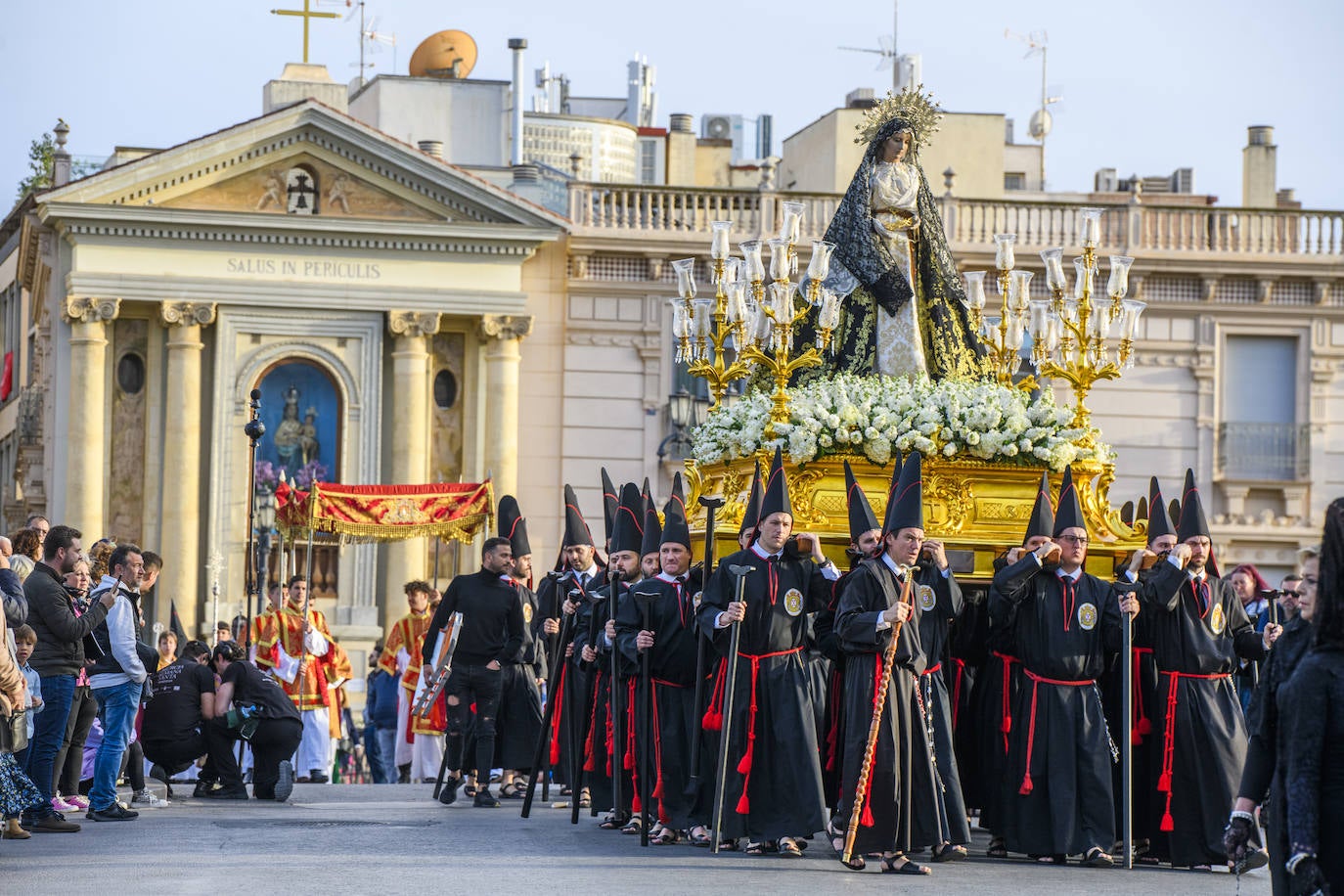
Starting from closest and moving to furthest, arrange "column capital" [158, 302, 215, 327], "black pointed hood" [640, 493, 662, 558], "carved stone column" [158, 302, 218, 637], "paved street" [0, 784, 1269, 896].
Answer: "paved street" [0, 784, 1269, 896], "black pointed hood" [640, 493, 662, 558], "carved stone column" [158, 302, 218, 637], "column capital" [158, 302, 215, 327]

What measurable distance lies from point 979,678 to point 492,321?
63.5ft

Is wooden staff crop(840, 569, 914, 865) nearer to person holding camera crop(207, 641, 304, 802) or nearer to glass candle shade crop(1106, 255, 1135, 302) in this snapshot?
glass candle shade crop(1106, 255, 1135, 302)

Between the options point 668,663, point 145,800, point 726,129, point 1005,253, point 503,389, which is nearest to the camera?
point 668,663

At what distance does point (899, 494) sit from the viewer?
12234 millimetres

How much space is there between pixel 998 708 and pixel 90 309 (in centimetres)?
2072

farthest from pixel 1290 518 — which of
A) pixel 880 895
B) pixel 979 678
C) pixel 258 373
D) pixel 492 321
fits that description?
pixel 880 895

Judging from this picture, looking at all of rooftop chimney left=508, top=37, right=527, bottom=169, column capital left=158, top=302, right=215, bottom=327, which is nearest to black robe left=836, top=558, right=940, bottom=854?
column capital left=158, top=302, right=215, bottom=327

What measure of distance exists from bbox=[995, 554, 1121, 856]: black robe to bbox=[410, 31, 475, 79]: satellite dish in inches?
1176

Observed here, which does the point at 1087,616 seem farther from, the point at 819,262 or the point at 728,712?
the point at 819,262

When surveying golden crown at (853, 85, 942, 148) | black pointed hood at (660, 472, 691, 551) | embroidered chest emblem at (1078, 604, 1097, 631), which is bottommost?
embroidered chest emblem at (1078, 604, 1097, 631)

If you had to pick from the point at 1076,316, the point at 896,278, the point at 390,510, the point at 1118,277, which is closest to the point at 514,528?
the point at 896,278

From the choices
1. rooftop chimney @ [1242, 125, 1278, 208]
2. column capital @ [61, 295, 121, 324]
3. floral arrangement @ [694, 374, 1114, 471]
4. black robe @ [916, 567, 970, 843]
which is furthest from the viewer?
rooftop chimney @ [1242, 125, 1278, 208]

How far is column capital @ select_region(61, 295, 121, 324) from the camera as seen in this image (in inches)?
1219

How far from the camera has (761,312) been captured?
1680 cm
